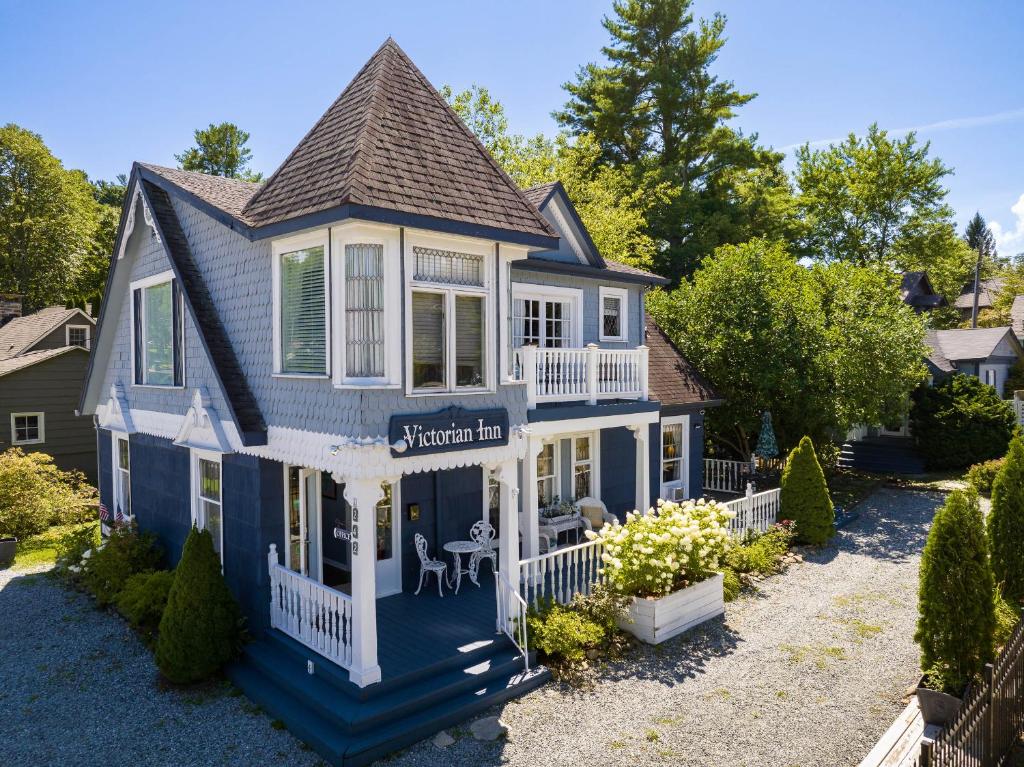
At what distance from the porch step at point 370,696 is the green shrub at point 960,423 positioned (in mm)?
23559

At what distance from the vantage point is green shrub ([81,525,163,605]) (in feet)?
40.5

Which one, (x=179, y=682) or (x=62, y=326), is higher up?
(x=62, y=326)

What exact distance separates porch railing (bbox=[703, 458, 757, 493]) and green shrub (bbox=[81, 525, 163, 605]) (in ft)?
53.5

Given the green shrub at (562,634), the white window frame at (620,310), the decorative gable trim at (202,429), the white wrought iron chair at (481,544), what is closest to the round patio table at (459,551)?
the white wrought iron chair at (481,544)

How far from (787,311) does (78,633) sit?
19.2 metres

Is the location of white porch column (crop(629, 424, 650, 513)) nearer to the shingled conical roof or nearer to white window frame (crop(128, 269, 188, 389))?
the shingled conical roof

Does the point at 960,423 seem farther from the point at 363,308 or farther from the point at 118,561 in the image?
the point at 118,561

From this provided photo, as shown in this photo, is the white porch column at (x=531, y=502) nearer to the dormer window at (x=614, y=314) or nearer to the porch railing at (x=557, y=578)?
the porch railing at (x=557, y=578)

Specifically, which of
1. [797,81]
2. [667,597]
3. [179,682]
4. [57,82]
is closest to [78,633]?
[179,682]

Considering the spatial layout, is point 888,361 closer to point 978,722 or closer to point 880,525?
point 880,525

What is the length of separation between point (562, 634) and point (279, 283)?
662 cm

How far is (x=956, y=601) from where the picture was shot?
796 centimetres

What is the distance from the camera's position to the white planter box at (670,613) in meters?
10.3

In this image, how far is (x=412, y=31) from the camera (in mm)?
21234
